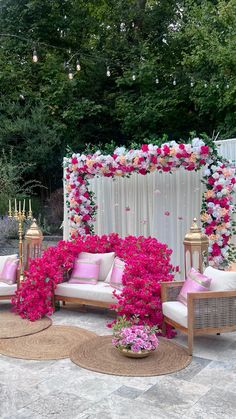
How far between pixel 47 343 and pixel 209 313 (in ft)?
5.73

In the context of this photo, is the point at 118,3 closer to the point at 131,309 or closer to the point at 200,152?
A: the point at 200,152

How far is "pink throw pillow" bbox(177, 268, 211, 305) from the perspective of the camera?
4.54 m

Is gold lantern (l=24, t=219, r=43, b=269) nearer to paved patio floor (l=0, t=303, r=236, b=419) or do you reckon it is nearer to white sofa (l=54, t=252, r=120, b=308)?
white sofa (l=54, t=252, r=120, b=308)

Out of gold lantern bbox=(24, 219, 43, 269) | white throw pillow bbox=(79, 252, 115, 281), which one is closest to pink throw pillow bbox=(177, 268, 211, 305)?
white throw pillow bbox=(79, 252, 115, 281)

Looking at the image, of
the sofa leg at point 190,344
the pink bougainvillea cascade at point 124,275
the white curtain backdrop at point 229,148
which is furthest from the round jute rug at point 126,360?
the white curtain backdrop at point 229,148

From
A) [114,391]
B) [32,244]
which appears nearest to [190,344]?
[114,391]

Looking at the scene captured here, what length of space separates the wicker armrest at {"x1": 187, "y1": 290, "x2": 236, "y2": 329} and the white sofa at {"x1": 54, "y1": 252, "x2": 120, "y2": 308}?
133 centimetres

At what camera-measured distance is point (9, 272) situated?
19.5 feet

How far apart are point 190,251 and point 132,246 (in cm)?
90

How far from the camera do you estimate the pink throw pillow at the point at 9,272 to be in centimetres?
593

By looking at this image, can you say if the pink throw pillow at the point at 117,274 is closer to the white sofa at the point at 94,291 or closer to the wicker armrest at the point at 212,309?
the white sofa at the point at 94,291

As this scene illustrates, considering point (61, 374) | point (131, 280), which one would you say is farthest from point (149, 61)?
point (61, 374)

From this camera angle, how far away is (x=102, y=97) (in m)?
15.0

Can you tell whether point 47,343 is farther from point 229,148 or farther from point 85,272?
point 229,148
